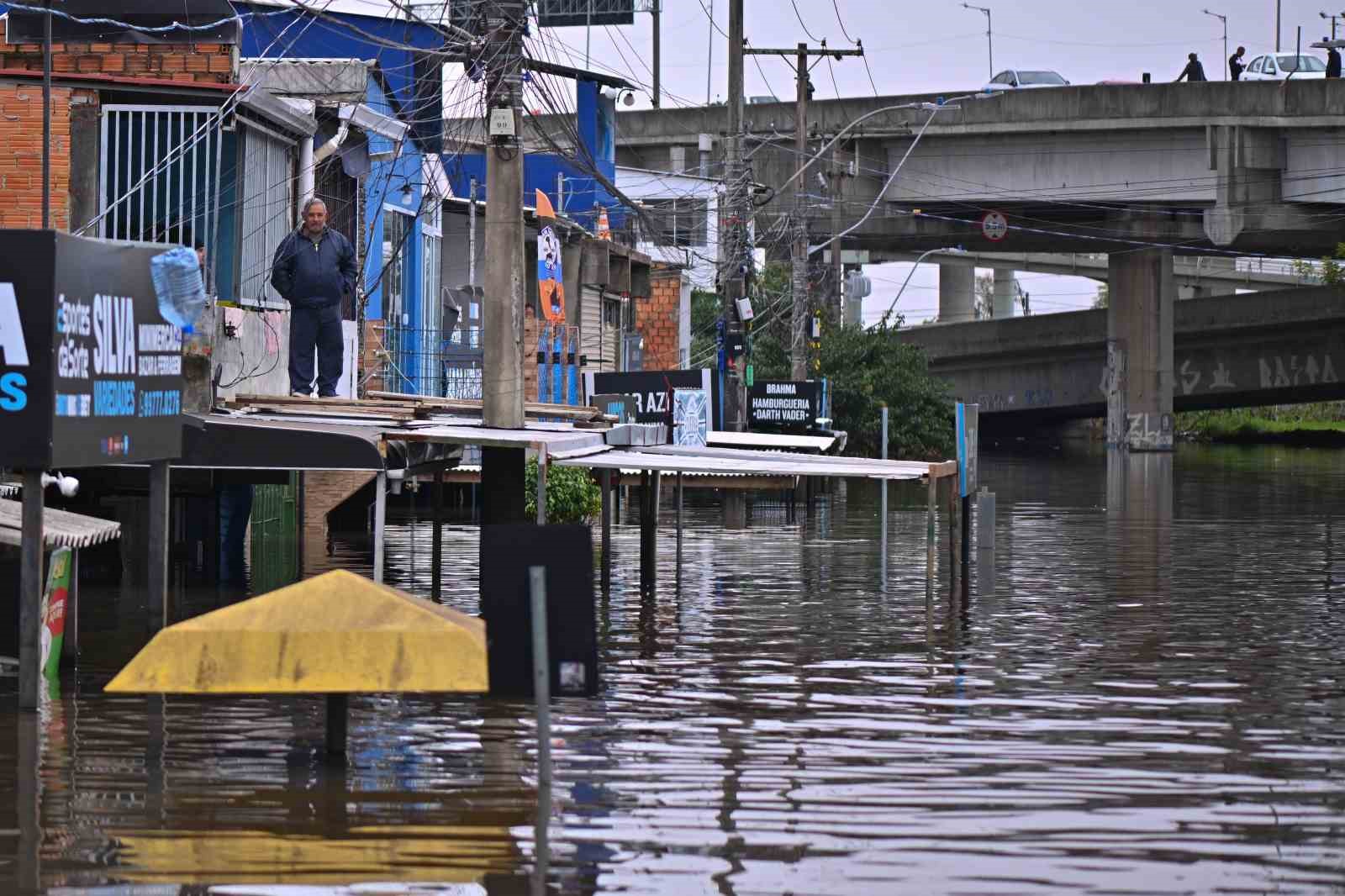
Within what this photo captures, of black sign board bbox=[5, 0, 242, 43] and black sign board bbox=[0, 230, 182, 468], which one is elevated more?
black sign board bbox=[5, 0, 242, 43]

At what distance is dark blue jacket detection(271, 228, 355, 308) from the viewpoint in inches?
786

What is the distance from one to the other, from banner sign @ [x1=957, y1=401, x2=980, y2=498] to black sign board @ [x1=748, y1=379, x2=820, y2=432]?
15.3m

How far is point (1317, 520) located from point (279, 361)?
1830 centimetres

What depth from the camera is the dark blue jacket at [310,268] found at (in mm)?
19953

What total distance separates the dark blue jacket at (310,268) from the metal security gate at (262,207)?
0.87 metres

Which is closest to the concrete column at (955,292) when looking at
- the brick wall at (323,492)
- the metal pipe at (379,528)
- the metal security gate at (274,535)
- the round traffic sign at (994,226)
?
the round traffic sign at (994,226)

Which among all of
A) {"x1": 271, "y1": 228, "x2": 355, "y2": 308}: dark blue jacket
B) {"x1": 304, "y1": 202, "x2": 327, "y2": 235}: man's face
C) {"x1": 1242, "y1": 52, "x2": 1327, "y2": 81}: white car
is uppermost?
{"x1": 1242, "y1": 52, "x2": 1327, "y2": 81}: white car

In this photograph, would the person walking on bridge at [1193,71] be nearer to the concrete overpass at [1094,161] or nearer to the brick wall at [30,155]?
the concrete overpass at [1094,161]

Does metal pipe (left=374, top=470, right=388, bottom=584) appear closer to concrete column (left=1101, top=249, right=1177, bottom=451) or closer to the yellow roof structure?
the yellow roof structure

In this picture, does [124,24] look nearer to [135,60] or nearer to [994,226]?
[135,60]

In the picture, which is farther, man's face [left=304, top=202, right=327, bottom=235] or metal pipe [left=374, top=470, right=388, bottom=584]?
man's face [left=304, top=202, right=327, bottom=235]

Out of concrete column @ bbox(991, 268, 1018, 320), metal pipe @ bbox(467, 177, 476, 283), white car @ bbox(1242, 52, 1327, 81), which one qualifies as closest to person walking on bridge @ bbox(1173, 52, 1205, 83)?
white car @ bbox(1242, 52, 1327, 81)

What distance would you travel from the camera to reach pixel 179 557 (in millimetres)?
22891

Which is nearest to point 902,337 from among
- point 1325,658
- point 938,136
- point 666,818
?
point 938,136
